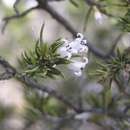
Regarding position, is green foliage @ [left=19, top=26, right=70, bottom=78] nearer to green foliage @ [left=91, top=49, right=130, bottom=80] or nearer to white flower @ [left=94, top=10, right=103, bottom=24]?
green foliage @ [left=91, top=49, right=130, bottom=80]

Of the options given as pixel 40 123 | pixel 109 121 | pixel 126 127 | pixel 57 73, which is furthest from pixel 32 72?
→ pixel 40 123

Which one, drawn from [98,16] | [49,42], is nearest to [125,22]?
[98,16]

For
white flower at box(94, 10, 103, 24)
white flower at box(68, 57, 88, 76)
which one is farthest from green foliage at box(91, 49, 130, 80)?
white flower at box(94, 10, 103, 24)

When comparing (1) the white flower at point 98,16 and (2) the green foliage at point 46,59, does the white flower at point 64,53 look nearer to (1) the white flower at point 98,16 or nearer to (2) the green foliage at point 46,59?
(2) the green foliage at point 46,59

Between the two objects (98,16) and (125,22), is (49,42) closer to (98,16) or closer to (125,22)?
(98,16)

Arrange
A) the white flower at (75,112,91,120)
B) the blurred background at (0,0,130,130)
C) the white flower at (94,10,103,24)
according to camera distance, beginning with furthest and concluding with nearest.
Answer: the blurred background at (0,0,130,130) → the white flower at (75,112,91,120) → the white flower at (94,10,103,24)

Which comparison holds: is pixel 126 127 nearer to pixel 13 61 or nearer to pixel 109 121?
pixel 109 121

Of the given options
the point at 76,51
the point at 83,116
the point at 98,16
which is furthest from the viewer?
the point at 83,116
